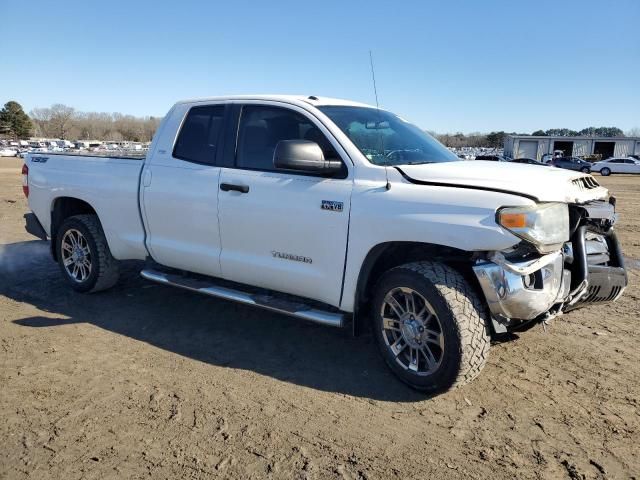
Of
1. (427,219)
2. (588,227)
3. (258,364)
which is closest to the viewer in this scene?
(427,219)

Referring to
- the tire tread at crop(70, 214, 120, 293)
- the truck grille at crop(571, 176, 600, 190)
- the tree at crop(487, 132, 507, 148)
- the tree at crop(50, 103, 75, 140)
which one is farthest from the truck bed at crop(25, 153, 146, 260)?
the tree at crop(50, 103, 75, 140)

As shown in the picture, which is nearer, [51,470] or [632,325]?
[51,470]

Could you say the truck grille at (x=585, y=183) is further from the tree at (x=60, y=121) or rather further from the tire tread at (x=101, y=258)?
the tree at (x=60, y=121)

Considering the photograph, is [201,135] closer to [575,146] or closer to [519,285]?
[519,285]

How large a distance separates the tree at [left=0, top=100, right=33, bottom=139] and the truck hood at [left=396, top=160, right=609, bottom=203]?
131605 mm

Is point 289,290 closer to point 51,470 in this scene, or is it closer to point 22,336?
point 51,470

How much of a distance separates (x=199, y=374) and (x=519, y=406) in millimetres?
2226

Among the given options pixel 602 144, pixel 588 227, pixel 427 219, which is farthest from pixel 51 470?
pixel 602 144

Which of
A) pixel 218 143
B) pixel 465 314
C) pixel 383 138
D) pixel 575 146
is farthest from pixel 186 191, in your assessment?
pixel 575 146

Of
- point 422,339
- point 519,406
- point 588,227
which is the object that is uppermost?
point 588,227

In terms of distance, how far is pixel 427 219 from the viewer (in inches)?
131

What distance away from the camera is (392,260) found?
12.8ft

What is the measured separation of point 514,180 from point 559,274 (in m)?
0.67

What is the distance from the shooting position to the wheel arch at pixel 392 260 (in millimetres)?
3516
